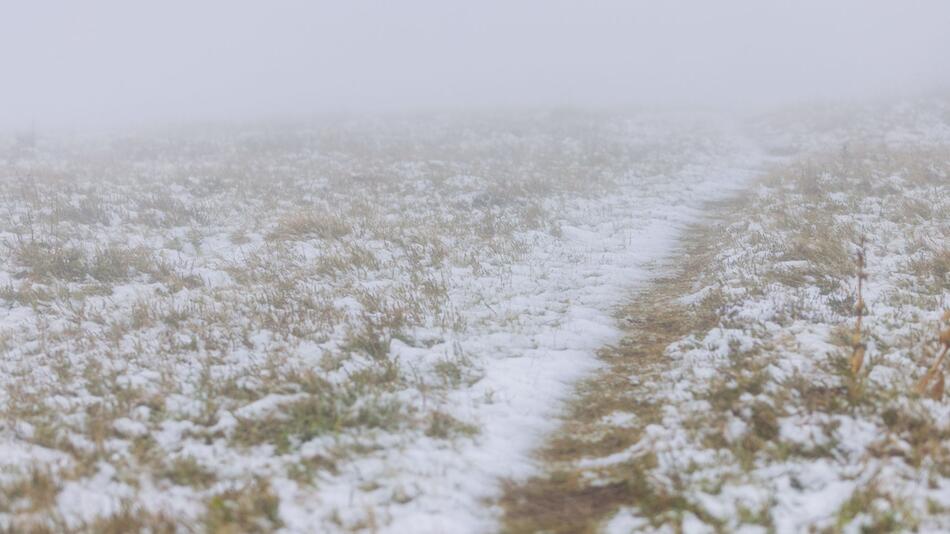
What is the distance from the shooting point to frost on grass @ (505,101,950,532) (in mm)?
3646

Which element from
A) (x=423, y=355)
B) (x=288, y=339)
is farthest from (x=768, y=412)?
(x=288, y=339)

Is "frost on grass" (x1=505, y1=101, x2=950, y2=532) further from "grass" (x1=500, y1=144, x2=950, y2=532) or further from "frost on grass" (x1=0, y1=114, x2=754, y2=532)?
"frost on grass" (x1=0, y1=114, x2=754, y2=532)

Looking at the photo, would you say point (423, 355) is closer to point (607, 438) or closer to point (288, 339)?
point (288, 339)

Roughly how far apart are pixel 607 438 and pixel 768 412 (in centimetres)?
121

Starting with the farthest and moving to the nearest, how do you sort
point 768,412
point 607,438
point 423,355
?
point 423,355 < point 607,438 < point 768,412

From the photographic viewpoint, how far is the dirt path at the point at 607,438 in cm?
384

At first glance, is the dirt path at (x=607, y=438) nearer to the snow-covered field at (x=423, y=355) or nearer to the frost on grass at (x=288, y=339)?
the snow-covered field at (x=423, y=355)

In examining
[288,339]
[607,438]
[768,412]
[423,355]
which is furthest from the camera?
[288,339]

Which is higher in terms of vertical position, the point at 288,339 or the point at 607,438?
the point at 288,339

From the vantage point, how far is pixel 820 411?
14.4 ft

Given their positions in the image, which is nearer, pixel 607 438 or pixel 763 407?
pixel 763 407

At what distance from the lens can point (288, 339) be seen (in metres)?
6.20

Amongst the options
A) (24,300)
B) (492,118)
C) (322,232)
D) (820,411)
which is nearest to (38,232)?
(24,300)

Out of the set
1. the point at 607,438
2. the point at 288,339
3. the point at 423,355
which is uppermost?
the point at 288,339
